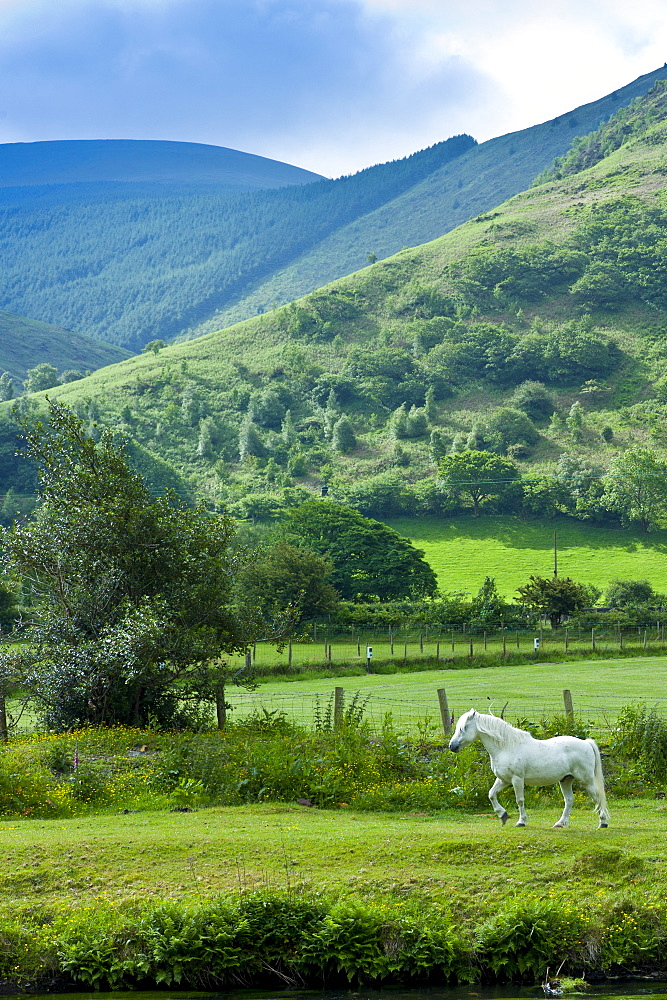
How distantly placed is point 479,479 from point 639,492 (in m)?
25.3

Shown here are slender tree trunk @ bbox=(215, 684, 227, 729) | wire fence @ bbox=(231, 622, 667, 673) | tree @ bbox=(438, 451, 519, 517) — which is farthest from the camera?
tree @ bbox=(438, 451, 519, 517)

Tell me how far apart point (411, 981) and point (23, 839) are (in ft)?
19.5

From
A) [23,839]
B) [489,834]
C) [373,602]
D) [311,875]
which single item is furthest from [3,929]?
[373,602]

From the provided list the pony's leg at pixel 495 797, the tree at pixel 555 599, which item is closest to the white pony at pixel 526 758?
the pony's leg at pixel 495 797

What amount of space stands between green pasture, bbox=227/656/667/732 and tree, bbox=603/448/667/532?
97732mm

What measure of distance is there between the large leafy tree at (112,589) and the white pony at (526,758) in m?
9.61

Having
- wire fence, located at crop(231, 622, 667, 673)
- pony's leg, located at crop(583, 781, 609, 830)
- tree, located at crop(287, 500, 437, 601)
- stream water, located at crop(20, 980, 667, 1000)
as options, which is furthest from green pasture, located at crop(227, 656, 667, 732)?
tree, located at crop(287, 500, 437, 601)

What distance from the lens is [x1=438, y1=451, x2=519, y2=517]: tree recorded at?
165250 mm

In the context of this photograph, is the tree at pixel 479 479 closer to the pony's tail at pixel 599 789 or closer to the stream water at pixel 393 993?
the pony's tail at pixel 599 789

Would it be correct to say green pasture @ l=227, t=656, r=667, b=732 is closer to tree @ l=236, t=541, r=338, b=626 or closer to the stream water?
the stream water

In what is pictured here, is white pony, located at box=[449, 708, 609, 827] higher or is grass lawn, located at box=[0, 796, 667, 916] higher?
white pony, located at box=[449, 708, 609, 827]

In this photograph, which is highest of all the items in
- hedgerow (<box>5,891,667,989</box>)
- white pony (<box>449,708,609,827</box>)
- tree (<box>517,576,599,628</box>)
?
white pony (<box>449,708,609,827</box>)

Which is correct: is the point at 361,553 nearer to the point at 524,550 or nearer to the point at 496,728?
the point at 524,550

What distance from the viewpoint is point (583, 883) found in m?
12.9
